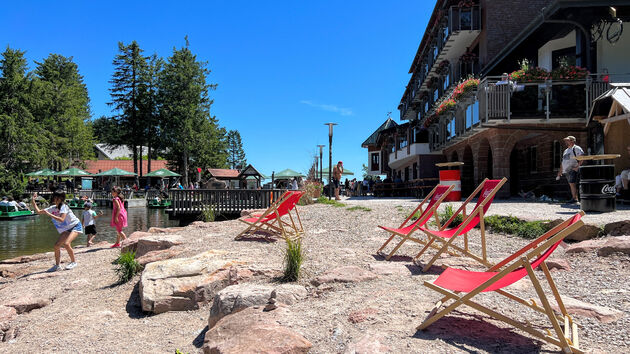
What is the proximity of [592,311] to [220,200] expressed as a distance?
13436 mm

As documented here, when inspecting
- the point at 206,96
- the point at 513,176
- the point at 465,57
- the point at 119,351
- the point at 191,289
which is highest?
the point at 206,96

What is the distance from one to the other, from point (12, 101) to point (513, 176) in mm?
38260

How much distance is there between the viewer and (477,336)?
2.61 m

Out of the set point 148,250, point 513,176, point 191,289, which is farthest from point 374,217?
point 513,176

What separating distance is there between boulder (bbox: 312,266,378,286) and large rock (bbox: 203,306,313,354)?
0.91 metres

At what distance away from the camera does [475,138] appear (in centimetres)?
1703

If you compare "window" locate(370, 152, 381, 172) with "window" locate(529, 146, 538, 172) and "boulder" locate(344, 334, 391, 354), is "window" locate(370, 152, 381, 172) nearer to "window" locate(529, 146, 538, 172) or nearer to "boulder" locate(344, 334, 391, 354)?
"window" locate(529, 146, 538, 172)

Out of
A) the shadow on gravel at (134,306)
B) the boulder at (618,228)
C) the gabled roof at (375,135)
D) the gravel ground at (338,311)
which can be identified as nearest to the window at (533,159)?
the gravel ground at (338,311)

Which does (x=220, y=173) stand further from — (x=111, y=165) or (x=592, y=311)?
(x=592, y=311)

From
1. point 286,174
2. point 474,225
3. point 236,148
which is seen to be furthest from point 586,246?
point 236,148

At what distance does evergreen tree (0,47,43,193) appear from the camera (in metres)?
33.1

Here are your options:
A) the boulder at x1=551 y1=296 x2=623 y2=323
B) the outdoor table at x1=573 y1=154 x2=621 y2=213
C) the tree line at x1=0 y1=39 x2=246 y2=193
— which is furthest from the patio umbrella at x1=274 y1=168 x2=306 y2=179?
the boulder at x1=551 y1=296 x2=623 y2=323

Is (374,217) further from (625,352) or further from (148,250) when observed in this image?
(625,352)

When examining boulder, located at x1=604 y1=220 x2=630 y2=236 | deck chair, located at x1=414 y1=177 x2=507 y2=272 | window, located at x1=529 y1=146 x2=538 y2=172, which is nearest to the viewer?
deck chair, located at x1=414 y1=177 x2=507 y2=272
